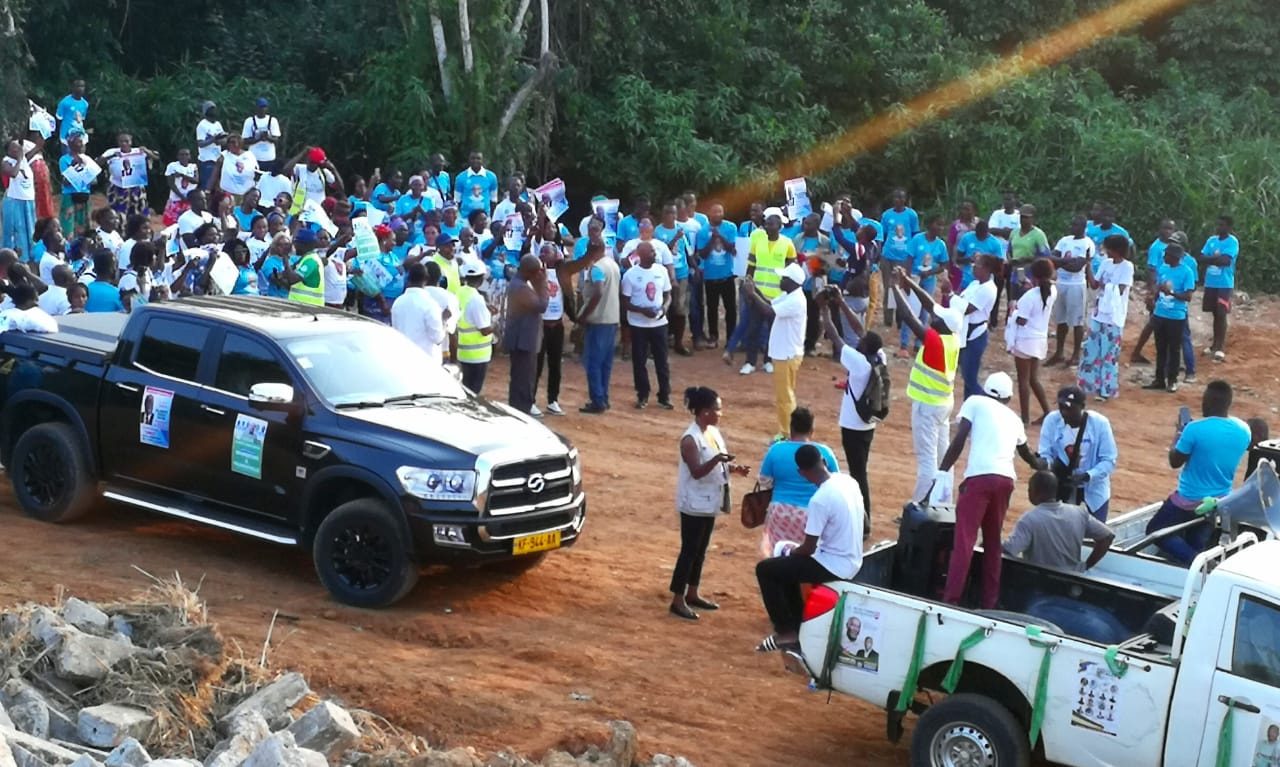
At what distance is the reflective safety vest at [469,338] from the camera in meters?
15.3

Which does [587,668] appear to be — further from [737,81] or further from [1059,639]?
[737,81]

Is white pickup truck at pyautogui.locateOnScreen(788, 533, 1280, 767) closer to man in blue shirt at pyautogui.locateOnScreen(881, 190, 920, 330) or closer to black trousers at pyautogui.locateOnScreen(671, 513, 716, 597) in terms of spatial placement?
black trousers at pyautogui.locateOnScreen(671, 513, 716, 597)

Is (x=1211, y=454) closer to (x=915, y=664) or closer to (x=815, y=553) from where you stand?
(x=815, y=553)

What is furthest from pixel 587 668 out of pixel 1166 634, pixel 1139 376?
pixel 1139 376

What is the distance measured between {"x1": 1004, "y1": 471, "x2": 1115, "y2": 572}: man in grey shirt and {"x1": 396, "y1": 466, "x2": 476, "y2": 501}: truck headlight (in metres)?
3.32

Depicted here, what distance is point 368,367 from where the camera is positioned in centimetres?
1141

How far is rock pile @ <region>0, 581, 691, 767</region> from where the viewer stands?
786cm

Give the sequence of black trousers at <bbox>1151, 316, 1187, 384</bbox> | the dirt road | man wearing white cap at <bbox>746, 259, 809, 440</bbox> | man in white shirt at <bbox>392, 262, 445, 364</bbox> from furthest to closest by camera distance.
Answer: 1. black trousers at <bbox>1151, 316, 1187, 384</bbox>
2. man wearing white cap at <bbox>746, 259, 809, 440</bbox>
3. man in white shirt at <bbox>392, 262, 445, 364</bbox>
4. the dirt road

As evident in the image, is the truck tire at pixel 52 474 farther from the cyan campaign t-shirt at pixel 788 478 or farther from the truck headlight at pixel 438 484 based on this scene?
the cyan campaign t-shirt at pixel 788 478

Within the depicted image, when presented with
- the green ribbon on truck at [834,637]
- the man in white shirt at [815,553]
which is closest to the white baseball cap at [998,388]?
the man in white shirt at [815,553]

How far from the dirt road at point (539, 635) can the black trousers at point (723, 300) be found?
6179 millimetres

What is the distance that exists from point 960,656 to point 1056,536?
154 cm

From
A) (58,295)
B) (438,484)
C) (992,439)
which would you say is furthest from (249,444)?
(992,439)

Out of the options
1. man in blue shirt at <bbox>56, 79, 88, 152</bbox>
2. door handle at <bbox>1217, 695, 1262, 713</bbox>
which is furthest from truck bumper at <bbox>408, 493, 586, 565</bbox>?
man in blue shirt at <bbox>56, 79, 88, 152</bbox>
